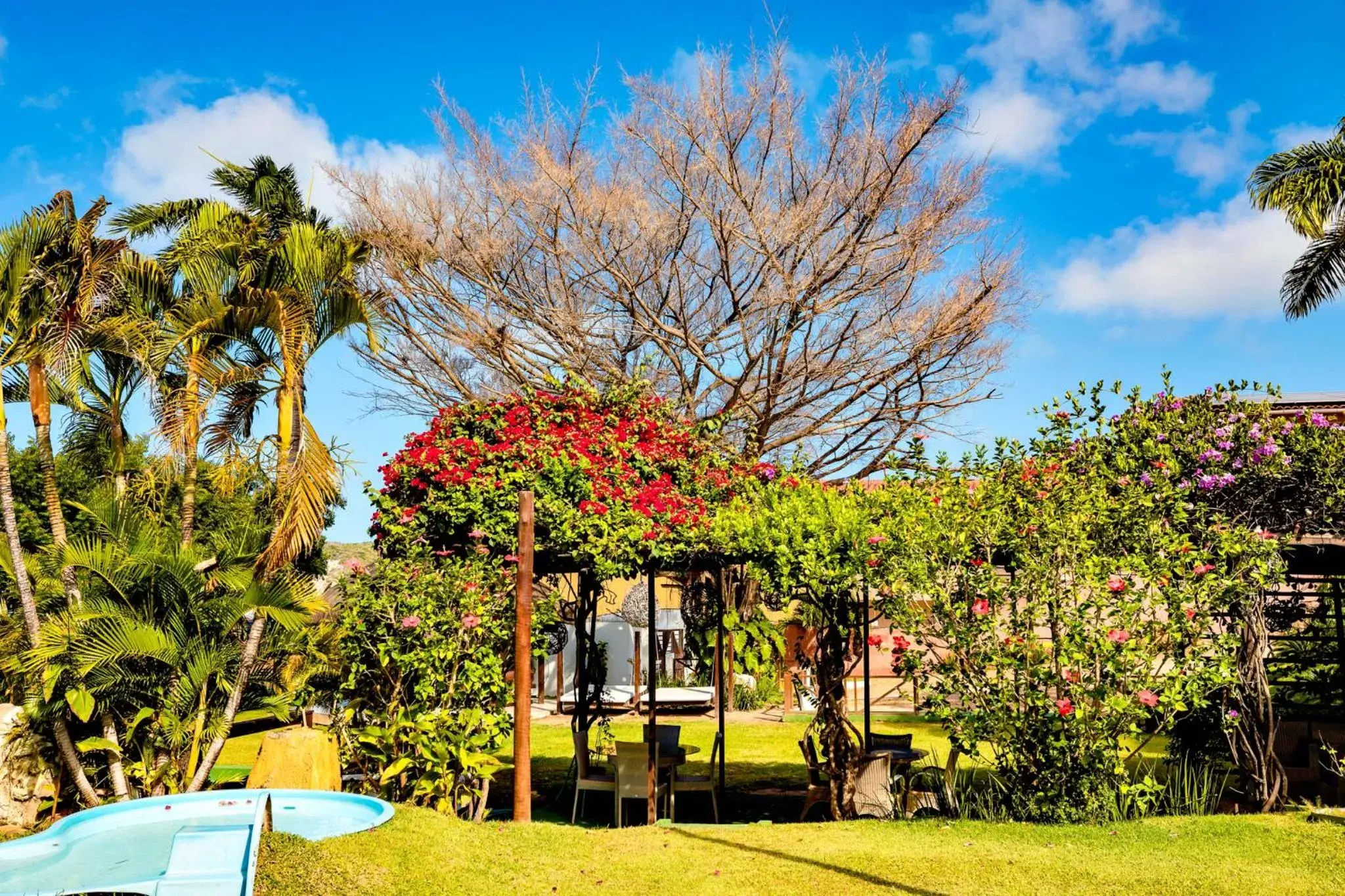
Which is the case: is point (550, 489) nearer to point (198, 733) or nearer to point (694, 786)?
point (694, 786)

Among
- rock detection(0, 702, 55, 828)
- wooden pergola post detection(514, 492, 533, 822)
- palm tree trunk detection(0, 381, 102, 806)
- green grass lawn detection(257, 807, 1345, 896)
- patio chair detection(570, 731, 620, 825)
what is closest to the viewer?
Answer: green grass lawn detection(257, 807, 1345, 896)

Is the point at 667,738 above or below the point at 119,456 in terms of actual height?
below

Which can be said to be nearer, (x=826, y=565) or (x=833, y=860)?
(x=833, y=860)

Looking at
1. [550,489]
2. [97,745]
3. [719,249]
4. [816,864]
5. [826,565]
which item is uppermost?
[719,249]

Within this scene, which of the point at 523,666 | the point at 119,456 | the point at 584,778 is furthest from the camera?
the point at 119,456

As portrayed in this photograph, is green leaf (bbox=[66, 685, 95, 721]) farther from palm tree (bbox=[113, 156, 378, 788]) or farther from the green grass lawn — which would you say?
the green grass lawn

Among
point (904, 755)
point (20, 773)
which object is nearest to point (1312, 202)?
point (904, 755)

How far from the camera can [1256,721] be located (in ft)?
26.9

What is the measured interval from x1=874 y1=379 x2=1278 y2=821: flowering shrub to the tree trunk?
0.90 feet

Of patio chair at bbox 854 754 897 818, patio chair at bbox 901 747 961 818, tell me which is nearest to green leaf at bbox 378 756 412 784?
patio chair at bbox 854 754 897 818

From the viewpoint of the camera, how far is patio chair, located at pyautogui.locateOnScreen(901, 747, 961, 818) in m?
8.27

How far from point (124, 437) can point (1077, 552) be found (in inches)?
395

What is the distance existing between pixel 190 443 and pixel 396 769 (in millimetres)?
3891

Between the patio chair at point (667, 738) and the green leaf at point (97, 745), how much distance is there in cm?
443
